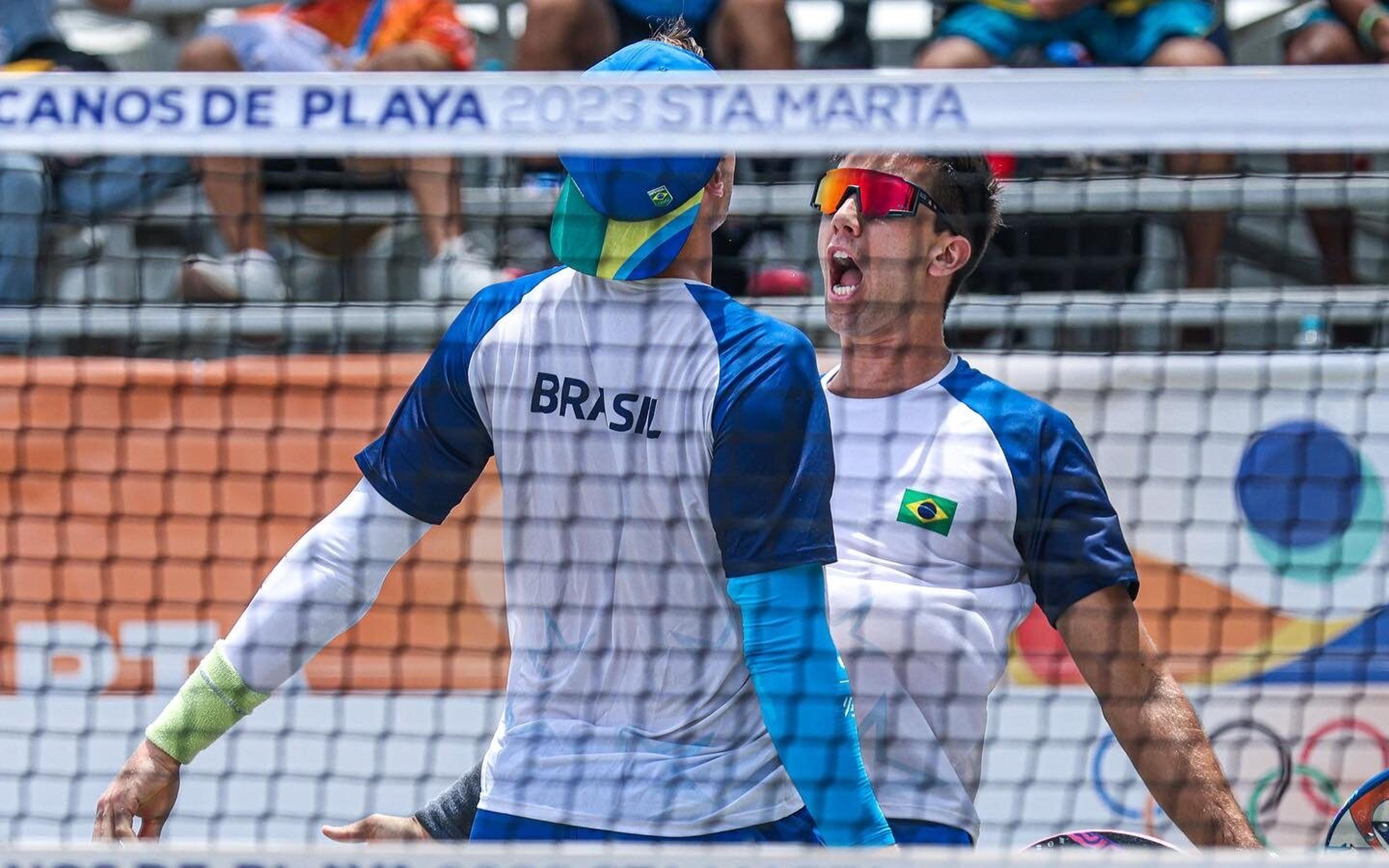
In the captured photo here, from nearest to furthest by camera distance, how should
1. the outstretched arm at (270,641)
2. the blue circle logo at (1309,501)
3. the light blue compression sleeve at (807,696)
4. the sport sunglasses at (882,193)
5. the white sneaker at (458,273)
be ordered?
the light blue compression sleeve at (807,696) → the outstretched arm at (270,641) → the sport sunglasses at (882,193) → the blue circle logo at (1309,501) → the white sneaker at (458,273)

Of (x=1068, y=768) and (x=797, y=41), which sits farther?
(x=797, y=41)

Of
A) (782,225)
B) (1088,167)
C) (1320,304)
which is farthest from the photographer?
(782,225)

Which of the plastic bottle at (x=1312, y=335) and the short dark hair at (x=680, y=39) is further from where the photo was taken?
the plastic bottle at (x=1312, y=335)

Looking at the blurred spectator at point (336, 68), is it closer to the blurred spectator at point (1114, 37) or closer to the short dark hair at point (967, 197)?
the blurred spectator at point (1114, 37)

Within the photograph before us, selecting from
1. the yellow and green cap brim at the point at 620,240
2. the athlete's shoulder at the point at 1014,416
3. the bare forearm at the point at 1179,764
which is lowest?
the bare forearm at the point at 1179,764

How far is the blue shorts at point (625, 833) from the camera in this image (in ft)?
7.11

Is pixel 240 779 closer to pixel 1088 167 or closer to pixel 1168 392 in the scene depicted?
pixel 1168 392

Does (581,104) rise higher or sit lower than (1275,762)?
higher

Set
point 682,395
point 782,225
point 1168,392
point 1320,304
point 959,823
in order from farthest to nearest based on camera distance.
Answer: point 782,225 < point 1168,392 < point 1320,304 < point 959,823 < point 682,395

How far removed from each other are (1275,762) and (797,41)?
269 centimetres

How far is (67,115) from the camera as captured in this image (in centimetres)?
221

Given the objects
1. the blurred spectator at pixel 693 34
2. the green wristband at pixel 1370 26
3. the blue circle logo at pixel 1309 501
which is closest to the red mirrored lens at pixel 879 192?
the blue circle logo at pixel 1309 501

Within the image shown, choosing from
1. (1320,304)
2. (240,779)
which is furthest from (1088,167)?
(240,779)

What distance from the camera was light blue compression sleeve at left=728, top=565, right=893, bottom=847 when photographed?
2031 mm
